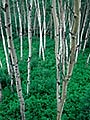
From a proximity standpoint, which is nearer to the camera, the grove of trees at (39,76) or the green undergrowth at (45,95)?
the grove of trees at (39,76)

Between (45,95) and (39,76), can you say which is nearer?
(45,95)

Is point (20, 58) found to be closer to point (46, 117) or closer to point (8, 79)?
point (8, 79)

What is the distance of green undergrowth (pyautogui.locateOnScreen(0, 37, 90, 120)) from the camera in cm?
324

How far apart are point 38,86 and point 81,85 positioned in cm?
86

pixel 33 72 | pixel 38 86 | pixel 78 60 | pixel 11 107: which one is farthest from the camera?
pixel 78 60

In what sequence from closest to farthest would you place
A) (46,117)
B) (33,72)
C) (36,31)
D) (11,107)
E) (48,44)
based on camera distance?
1. (46,117)
2. (11,107)
3. (33,72)
4. (48,44)
5. (36,31)

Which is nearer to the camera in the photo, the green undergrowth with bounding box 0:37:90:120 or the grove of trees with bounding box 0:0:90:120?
the grove of trees with bounding box 0:0:90:120

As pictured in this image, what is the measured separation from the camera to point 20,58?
18.5ft

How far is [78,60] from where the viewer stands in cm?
548

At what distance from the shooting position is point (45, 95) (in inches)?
148

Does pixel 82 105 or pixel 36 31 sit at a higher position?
pixel 36 31

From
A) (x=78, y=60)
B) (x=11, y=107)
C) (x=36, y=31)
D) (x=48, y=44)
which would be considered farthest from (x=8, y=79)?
(x=36, y=31)

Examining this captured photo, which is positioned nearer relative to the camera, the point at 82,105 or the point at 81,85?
the point at 82,105

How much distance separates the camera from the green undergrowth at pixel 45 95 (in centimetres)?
324
